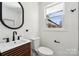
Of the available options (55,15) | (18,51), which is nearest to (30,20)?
(55,15)

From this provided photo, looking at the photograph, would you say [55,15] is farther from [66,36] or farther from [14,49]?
[14,49]

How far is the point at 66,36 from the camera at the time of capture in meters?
1.88

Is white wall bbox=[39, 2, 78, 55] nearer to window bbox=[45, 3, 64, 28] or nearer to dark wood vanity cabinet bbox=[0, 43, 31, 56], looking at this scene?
window bbox=[45, 3, 64, 28]

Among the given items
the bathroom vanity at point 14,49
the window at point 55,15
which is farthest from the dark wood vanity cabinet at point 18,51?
the window at point 55,15

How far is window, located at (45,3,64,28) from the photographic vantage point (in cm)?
200

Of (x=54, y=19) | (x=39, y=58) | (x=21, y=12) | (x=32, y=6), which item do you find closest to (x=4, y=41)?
(x=21, y=12)

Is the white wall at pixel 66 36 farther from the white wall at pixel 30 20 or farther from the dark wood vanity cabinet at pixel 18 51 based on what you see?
the dark wood vanity cabinet at pixel 18 51

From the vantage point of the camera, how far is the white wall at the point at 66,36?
5.75ft

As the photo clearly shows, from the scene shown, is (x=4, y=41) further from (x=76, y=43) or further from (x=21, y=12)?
(x=76, y=43)

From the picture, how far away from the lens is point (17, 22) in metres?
1.78

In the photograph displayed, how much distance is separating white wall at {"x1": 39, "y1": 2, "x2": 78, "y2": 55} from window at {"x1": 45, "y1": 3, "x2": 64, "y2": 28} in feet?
0.49

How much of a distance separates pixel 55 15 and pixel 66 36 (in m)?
0.72

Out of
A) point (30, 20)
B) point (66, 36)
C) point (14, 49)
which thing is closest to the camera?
point (14, 49)

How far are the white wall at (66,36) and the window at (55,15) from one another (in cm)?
15
